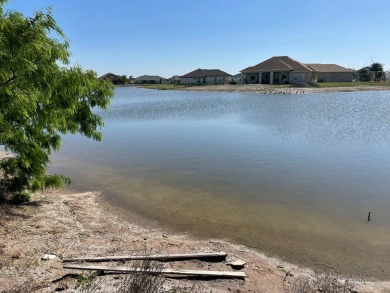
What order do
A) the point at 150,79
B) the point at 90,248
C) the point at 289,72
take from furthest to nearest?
the point at 150,79 < the point at 289,72 < the point at 90,248

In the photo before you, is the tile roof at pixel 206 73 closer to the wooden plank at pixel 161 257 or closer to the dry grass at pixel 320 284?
the wooden plank at pixel 161 257

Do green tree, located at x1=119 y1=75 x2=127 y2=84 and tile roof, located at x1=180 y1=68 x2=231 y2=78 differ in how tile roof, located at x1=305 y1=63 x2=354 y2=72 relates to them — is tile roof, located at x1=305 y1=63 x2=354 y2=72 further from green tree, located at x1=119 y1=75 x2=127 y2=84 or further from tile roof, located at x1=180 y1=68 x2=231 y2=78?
green tree, located at x1=119 y1=75 x2=127 y2=84

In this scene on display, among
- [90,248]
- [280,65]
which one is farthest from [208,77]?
[90,248]

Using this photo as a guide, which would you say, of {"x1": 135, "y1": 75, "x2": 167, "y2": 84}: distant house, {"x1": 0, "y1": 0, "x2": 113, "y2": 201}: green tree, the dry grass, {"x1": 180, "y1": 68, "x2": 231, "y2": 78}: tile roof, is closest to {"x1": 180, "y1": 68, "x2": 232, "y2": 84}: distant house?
{"x1": 180, "y1": 68, "x2": 231, "y2": 78}: tile roof

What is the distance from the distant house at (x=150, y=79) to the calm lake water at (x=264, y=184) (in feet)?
512

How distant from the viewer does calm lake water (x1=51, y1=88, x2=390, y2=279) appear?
953 centimetres

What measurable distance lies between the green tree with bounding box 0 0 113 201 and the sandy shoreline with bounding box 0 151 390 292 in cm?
136

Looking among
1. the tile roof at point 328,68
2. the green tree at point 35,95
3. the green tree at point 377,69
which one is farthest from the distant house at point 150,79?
the green tree at point 35,95

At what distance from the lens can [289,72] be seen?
322 feet

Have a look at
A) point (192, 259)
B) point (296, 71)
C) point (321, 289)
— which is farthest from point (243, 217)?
point (296, 71)

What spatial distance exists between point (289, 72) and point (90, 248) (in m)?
97.3

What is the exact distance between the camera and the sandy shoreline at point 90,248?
6582 mm

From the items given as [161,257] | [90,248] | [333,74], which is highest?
[333,74]

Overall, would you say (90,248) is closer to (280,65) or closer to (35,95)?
(35,95)
